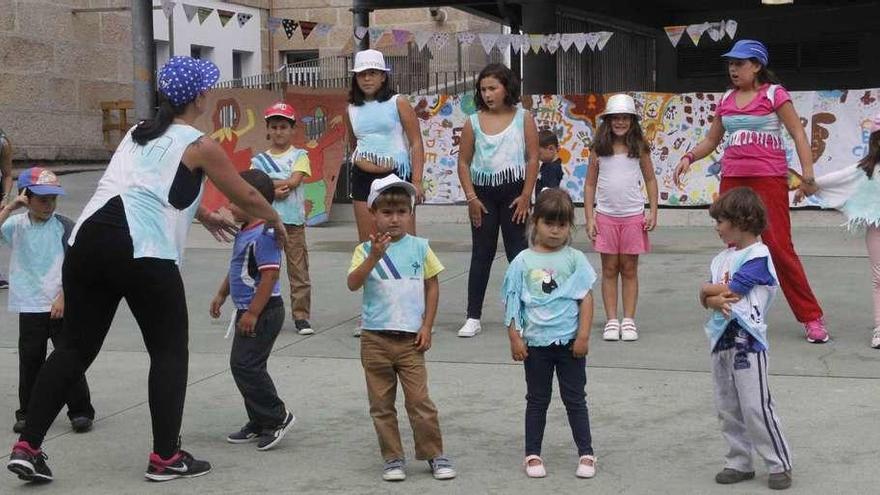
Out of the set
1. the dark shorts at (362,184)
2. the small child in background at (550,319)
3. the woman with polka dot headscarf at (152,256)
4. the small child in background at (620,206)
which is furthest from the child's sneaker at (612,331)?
the woman with polka dot headscarf at (152,256)

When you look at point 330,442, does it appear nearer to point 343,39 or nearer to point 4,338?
point 4,338

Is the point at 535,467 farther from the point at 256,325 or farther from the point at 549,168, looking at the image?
the point at 549,168

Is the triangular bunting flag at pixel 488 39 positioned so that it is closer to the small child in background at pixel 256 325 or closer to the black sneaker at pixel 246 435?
the small child in background at pixel 256 325

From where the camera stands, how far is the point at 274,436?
5375 millimetres

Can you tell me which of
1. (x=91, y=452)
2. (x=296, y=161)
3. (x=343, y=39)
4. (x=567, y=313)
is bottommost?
(x=91, y=452)

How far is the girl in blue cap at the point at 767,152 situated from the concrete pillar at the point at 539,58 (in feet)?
32.0

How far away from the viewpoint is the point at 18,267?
5.83 m

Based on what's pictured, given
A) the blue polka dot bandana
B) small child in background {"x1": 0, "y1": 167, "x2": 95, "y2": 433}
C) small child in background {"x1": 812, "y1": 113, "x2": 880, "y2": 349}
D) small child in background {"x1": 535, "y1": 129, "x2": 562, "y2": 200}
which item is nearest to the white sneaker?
small child in background {"x1": 812, "y1": 113, "x2": 880, "y2": 349}

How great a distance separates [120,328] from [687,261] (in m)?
5.24

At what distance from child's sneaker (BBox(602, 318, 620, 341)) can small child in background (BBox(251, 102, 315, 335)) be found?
1935 millimetres

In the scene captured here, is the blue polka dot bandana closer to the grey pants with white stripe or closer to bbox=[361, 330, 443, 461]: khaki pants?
bbox=[361, 330, 443, 461]: khaki pants

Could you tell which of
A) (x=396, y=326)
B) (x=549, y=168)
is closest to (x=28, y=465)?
(x=396, y=326)

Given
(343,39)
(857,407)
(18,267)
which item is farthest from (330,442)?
(343,39)

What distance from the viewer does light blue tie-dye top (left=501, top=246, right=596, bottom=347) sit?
4793 mm
